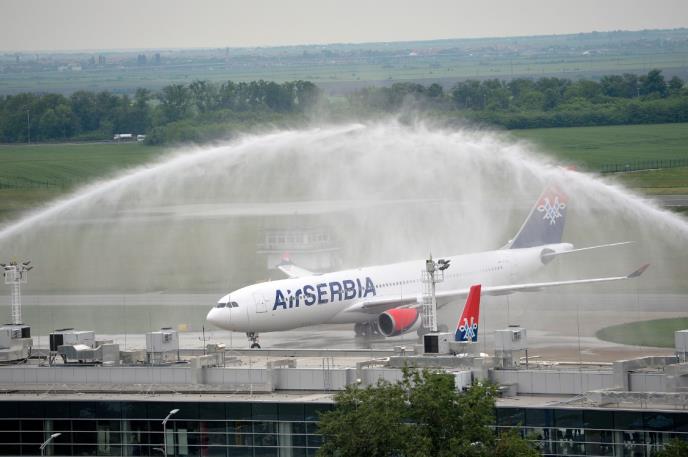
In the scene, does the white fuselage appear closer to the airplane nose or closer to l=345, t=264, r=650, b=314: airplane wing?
the airplane nose

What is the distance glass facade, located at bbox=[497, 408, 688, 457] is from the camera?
50.7 meters

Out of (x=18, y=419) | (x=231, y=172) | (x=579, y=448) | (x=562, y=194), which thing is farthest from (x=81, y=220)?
(x=579, y=448)

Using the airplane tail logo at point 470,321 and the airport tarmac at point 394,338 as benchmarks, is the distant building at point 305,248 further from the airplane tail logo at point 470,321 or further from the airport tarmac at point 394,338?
the airplane tail logo at point 470,321

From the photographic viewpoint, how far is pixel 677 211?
5832 inches

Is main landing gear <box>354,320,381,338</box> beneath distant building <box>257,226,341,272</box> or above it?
beneath

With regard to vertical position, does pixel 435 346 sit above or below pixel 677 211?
below

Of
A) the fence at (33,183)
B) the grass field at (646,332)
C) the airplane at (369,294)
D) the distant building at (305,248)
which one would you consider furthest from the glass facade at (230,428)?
the fence at (33,183)

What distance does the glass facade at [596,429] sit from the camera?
50656 mm

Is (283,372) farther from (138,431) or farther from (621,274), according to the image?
(621,274)

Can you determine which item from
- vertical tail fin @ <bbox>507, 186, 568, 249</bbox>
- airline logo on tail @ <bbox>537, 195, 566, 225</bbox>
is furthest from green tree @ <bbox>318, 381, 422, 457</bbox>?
airline logo on tail @ <bbox>537, 195, 566, 225</bbox>

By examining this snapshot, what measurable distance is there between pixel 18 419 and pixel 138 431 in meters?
5.13

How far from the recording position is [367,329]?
96688 millimetres

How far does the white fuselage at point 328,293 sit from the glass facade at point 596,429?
38107mm

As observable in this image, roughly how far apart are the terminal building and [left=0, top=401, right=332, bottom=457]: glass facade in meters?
0.04
